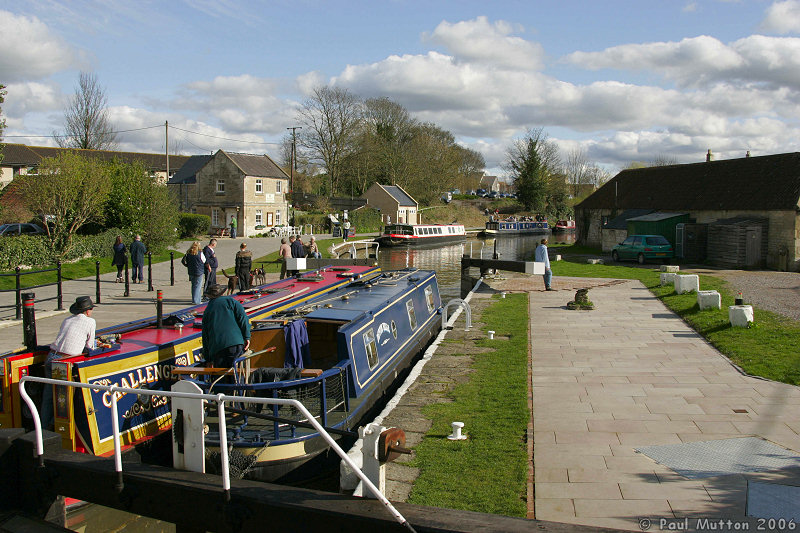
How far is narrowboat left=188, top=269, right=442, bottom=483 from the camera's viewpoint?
615cm

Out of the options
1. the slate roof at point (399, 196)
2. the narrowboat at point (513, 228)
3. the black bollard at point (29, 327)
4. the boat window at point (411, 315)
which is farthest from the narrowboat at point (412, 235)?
the black bollard at point (29, 327)

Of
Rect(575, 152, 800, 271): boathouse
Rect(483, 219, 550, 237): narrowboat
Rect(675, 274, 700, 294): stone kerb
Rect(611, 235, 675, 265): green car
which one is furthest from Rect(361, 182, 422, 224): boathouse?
Rect(675, 274, 700, 294): stone kerb

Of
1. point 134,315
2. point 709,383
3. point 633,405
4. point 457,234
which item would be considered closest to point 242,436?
point 633,405

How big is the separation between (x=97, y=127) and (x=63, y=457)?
59444mm

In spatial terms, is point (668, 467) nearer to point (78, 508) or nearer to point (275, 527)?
Result: point (275, 527)

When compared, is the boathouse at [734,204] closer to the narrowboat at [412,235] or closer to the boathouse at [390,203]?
the narrowboat at [412,235]

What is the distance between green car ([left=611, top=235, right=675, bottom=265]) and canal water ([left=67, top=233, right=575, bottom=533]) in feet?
21.6

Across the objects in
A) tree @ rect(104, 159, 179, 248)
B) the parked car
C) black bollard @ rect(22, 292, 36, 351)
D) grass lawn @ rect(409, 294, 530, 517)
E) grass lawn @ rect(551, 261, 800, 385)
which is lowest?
grass lawn @ rect(409, 294, 530, 517)

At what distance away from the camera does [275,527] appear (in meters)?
4.25

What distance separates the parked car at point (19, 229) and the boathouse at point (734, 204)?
2849cm

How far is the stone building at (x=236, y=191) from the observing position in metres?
45.0

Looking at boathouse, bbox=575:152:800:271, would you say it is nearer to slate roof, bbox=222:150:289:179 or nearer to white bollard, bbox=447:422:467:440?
white bollard, bbox=447:422:467:440

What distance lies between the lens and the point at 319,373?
6906 millimetres

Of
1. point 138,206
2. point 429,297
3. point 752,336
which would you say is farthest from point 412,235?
point 752,336
